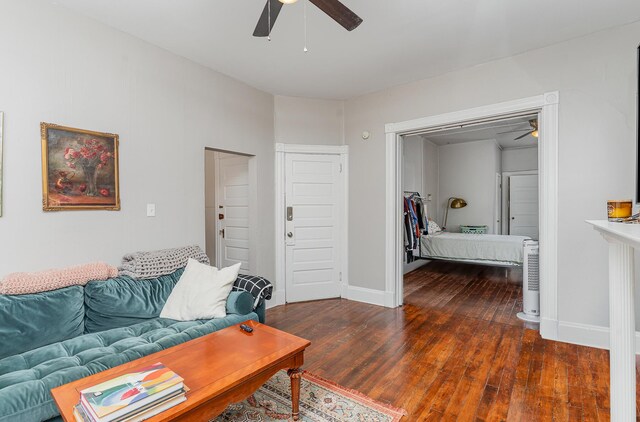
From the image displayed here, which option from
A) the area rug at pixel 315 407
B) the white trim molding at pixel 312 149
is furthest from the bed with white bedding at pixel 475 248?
the area rug at pixel 315 407

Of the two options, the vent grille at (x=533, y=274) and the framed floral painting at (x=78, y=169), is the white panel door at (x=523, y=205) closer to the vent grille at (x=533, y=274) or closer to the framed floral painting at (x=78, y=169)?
the vent grille at (x=533, y=274)

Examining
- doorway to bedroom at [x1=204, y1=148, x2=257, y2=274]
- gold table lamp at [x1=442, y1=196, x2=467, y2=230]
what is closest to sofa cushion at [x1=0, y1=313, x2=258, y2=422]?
doorway to bedroom at [x1=204, y1=148, x2=257, y2=274]

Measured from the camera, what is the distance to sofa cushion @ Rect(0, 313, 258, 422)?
143 cm

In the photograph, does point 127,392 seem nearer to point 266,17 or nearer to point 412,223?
point 266,17

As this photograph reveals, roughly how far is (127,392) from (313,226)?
3145 mm

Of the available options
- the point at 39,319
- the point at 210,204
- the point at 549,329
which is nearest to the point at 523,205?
the point at 549,329

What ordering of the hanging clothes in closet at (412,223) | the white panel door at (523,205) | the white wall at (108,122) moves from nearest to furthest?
the white wall at (108,122), the hanging clothes in closet at (412,223), the white panel door at (523,205)

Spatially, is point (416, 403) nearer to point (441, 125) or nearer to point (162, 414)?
point (162, 414)

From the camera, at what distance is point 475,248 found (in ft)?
17.6

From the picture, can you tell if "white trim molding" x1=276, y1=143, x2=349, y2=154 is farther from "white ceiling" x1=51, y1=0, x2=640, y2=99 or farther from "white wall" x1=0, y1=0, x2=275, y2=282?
"white ceiling" x1=51, y1=0, x2=640, y2=99

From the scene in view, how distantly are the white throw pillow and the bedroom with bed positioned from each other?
322cm

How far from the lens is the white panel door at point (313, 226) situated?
13.9 ft

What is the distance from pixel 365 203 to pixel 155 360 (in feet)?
10.0

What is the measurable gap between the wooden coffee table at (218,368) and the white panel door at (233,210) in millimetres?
2206
